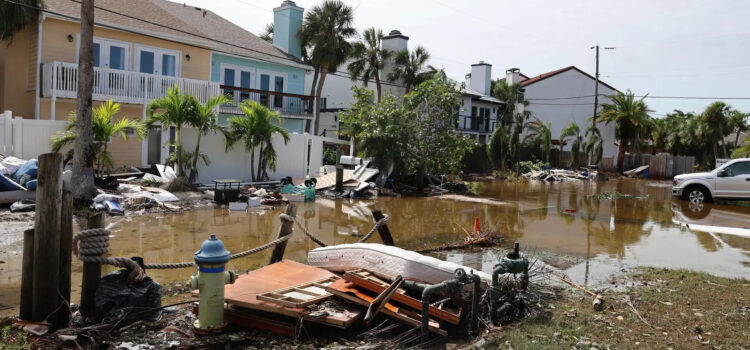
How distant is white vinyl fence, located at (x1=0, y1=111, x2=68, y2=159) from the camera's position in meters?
15.8

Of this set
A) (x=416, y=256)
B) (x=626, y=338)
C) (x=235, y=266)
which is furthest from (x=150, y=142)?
(x=626, y=338)

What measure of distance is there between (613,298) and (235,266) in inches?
217

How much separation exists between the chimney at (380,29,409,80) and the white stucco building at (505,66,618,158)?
15.6 m

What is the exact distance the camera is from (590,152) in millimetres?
44719

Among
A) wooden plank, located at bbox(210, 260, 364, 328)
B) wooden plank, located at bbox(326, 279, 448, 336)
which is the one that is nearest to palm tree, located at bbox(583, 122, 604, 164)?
wooden plank, located at bbox(210, 260, 364, 328)

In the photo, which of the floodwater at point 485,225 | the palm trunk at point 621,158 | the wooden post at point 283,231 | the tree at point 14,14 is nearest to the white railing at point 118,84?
the tree at point 14,14

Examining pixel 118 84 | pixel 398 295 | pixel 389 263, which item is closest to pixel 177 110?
pixel 118 84

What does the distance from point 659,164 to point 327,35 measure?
2774 cm

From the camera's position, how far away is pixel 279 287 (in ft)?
18.9

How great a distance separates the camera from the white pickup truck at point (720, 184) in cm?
1989

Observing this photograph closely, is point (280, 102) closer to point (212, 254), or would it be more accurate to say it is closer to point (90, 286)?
point (90, 286)

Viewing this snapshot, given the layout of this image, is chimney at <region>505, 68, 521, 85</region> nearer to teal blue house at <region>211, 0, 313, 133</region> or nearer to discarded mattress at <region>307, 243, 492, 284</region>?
teal blue house at <region>211, 0, 313, 133</region>

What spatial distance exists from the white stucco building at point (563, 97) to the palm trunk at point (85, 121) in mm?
42642

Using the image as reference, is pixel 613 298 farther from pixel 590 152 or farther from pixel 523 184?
pixel 590 152
